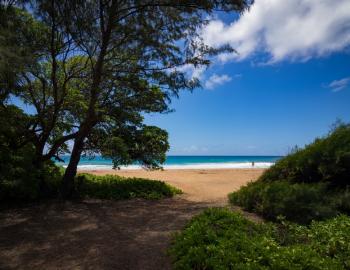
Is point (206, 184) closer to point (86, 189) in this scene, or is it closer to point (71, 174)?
point (86, 189)

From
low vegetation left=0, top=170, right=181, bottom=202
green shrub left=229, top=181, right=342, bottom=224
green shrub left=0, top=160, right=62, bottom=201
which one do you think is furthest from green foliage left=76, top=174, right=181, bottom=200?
green shrub left=229, top=181, right=342, bottom=224

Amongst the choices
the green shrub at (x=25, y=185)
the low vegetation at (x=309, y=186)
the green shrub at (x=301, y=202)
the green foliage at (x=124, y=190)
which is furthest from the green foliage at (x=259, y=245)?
the green foliage at (x=124, y=190)

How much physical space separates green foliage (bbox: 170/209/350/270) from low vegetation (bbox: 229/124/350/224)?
506mm

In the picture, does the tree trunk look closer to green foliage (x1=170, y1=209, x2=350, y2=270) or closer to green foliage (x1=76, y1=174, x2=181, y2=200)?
green foliage (x1=76, y1=174, x2=181, y2=200)

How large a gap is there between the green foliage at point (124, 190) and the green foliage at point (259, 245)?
16.7 feet

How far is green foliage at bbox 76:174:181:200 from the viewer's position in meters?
10.6

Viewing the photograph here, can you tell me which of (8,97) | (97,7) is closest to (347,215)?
(97,7)

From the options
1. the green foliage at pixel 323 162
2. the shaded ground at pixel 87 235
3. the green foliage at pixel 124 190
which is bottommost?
the shaded ground at pixel 87 235

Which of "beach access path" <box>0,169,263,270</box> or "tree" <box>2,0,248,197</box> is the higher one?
"tree" <box>2,0,248,197</box>

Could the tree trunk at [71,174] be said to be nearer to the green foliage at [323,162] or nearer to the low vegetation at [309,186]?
the low vegetation at [309,186]

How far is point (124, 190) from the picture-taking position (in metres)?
11.3

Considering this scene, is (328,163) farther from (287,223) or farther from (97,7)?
(97,7)

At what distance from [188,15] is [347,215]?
20.9 ft

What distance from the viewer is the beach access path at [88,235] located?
5289 mm
